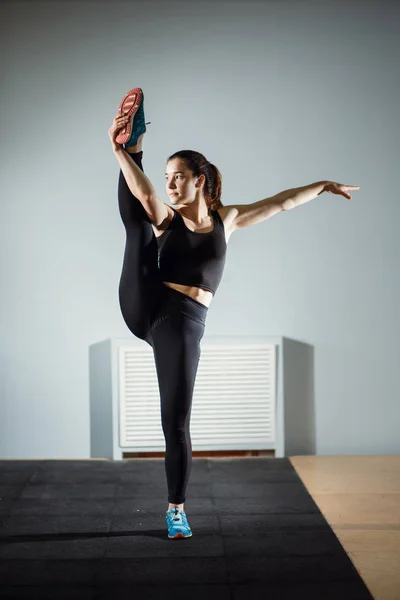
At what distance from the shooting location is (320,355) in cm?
395

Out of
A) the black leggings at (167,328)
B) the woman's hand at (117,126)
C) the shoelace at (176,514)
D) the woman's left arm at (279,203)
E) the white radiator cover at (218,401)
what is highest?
the woman's hand at (117,126)

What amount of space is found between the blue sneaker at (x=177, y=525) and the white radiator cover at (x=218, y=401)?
3.56 ft

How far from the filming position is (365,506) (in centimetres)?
313

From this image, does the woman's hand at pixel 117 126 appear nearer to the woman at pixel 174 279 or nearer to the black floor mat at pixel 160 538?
the woman at pixel 174 279

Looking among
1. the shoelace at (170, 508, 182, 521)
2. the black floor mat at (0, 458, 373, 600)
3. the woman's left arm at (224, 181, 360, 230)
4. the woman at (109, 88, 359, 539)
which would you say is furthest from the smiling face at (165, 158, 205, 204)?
the black floor mat at (0, 458, 373, 600)

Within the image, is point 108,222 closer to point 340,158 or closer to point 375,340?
point 340,158

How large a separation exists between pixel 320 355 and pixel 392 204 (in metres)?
0.86

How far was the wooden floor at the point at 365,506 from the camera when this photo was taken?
2.45 m

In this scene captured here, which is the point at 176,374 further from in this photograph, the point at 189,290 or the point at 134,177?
the point at 134,177

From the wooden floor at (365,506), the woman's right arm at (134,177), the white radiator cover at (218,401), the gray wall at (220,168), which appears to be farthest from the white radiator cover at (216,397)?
the woman's right arm at (134,177)

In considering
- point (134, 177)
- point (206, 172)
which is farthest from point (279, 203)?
point (134, 177)

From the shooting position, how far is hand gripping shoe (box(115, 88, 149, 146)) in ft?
8.21

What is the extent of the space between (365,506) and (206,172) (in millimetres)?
1492

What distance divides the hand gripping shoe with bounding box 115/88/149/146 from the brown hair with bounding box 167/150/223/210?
23 centimetres
